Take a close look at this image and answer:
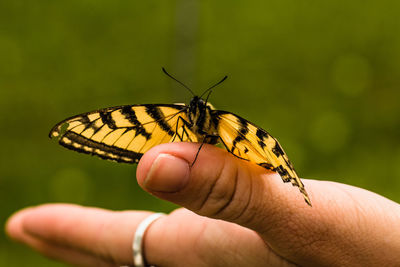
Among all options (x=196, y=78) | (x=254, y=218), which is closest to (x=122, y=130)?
(x=254, y=218)

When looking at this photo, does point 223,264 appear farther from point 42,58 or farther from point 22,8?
point 22,8

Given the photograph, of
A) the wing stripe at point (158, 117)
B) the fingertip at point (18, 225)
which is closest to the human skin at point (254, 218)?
the wing stripe at point (158, 117)

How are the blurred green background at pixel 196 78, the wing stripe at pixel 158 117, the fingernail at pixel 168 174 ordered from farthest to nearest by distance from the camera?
the blurred green background at pixel 196 78, the wing stripe at pixel 158 117, the fingernail at pixel 168 174

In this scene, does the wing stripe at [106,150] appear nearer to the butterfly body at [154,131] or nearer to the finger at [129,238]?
the butterfly body at [154,131]

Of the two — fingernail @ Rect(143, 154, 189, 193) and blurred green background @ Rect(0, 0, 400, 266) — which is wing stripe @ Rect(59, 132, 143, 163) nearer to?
fingernail @ Rect(143, 154, 189, 193)

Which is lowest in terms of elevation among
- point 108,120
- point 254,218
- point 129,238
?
point 129,238

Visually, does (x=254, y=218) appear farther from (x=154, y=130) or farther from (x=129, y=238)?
(x=129, y=238)
